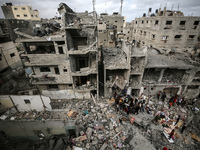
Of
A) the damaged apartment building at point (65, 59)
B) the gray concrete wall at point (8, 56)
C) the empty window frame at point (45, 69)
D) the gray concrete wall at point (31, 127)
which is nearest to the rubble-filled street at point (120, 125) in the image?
the gray concrete wall at point (31, 127)

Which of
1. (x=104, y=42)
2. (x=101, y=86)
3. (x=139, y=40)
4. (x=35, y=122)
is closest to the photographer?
(x=35, y=122)

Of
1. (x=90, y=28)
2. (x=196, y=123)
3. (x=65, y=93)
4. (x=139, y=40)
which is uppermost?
(x=90, y=28)

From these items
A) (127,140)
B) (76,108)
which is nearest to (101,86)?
(76,108)

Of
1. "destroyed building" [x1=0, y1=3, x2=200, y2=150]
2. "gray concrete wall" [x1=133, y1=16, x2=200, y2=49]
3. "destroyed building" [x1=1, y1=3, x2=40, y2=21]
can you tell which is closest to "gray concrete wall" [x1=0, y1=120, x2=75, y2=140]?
"destroyed building" [x1=0, y1=3, x2=200, y2=150]

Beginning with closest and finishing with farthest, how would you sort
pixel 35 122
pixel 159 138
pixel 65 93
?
pixel 35 122, pixel 159 138, pixel 65 93

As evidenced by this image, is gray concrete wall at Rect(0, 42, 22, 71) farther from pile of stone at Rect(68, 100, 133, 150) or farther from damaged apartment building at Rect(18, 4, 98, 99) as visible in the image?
pile of stone at Rect(68, 100, 133, 150)

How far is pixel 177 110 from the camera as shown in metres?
15.7

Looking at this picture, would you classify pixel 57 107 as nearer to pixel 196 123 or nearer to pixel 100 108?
pixel 100 108

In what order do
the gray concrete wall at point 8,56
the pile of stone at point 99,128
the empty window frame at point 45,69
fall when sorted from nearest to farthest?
the pile of stone at point 99,128 → the empty window frame at point 45,69 → the gray concrete wall at point 8,56

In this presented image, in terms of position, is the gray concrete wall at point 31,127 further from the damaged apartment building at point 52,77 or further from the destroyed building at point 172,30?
the destroyed building at point 172,30

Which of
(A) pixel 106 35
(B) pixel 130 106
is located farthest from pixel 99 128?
(A) pixel 106 35

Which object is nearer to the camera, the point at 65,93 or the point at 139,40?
the point at 65,93

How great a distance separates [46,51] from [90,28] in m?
7.47

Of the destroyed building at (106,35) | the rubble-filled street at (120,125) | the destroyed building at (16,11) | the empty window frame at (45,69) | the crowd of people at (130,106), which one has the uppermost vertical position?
the destroyed building at (16,11)
